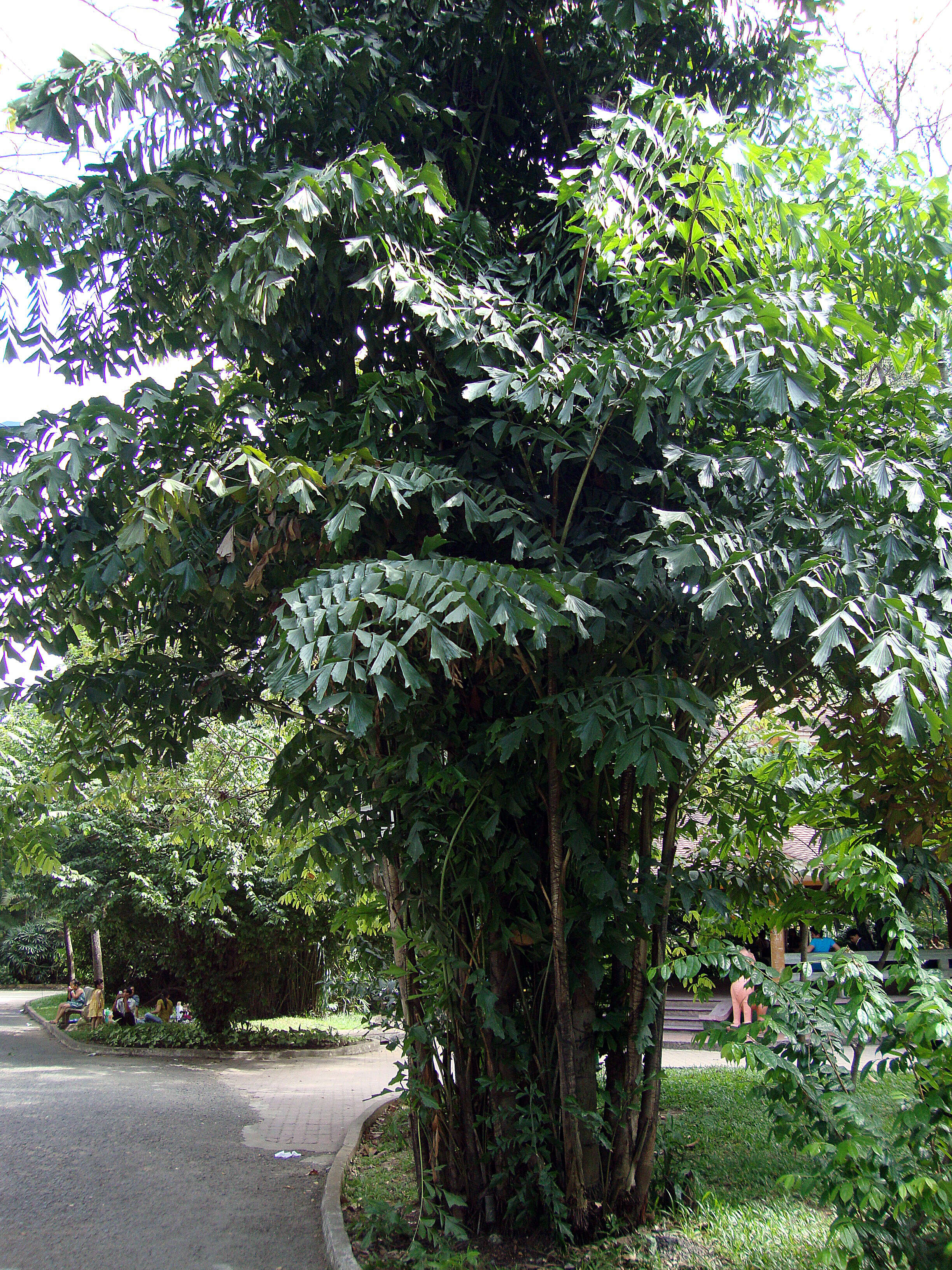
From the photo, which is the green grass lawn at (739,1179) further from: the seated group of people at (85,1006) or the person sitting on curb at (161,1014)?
the seated group of people at (85,1006)

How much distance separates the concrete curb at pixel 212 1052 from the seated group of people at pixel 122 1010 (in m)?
0.76

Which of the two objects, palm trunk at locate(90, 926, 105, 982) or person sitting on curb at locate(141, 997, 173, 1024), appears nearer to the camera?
person sitting on curb at locate(141, 997, 173, 1024)

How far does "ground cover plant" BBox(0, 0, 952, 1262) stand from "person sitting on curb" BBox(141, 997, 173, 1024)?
11624 mm

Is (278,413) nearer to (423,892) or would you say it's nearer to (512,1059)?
(423,892)

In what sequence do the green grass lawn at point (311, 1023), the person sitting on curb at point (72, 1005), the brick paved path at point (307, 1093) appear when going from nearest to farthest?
1. the brick paved path at point (307, 1093)
2. the green grass lawn at point (311, 1023)
3. the person sitting on curb at point (72, 1005)

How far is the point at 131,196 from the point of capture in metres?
4.46

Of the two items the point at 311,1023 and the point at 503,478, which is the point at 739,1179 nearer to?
the point at 503,478

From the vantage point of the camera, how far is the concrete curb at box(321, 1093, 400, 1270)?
16.3 ft

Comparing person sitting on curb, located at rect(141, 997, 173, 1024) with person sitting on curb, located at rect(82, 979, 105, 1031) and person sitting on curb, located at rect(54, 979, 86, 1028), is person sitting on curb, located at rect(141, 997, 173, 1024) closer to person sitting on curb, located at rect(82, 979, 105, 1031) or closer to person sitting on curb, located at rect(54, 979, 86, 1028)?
person sitting on curb, located at rect(82, 979, 105, 1031)

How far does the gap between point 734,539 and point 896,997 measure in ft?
27.7

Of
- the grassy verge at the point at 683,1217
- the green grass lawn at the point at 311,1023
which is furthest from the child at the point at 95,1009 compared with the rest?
the grassy verge at the point at 683,1217

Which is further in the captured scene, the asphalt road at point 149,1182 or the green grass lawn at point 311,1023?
the green grass lawn at point 311,1023

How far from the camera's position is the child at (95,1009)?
1647 cm

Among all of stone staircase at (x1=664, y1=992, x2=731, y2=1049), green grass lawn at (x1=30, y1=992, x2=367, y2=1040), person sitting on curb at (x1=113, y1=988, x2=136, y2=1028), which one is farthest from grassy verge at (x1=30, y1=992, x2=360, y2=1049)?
stone staircase at (x1=664, y1=992, x2=731, y2=1049)
